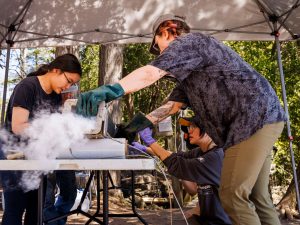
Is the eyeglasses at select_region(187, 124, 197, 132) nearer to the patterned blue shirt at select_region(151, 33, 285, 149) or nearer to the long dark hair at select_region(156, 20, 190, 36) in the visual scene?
the patterned blue shirt at select_region(151, 33, 285, 149)

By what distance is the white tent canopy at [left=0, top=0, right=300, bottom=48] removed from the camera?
4.36 metres

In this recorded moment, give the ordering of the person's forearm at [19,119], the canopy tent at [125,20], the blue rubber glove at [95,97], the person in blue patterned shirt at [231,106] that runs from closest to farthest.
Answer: the blue rubber glove at [95,97] < the person in blue patterned shirt at [231,106] < the person's forearm at [19,119] < the canopy tent at [125,20]

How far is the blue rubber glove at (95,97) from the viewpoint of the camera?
1.36 m

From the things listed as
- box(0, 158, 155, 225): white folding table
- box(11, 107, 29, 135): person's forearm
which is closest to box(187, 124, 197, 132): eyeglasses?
box(11, 107, 29, 135): person's forearm

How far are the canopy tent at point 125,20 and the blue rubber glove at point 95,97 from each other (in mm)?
3239

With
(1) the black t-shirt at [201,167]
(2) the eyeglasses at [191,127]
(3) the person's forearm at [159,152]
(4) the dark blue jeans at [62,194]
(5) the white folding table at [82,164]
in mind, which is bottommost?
A: (4) the dark blue jeans at [62,194]

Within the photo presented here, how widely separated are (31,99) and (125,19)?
261 cm

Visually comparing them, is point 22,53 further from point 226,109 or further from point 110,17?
point 226,109

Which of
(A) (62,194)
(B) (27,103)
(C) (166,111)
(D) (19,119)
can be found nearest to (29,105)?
(B) (27,103)

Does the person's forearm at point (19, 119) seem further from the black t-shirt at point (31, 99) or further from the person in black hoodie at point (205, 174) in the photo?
the person in black hoodie at point (205, 174)

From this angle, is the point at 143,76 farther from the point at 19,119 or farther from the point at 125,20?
the point at 125,20

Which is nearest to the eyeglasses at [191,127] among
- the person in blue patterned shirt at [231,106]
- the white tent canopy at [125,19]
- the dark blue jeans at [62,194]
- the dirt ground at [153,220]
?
the person in blue patterned shirt at [231,106]

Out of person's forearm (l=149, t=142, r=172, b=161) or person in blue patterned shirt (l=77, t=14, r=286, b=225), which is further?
person's forearm (l=149, t=142, r=172, b=161)

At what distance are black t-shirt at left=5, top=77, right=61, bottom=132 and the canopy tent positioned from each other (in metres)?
2.30
